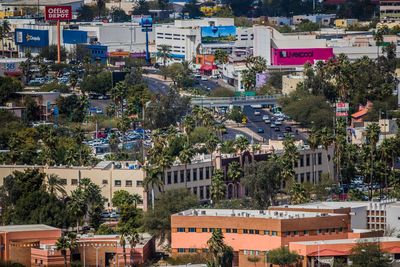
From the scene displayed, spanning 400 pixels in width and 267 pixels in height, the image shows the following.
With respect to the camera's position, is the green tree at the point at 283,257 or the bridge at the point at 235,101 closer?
the green tree at the point at 283,257

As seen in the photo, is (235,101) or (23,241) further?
(235,101)

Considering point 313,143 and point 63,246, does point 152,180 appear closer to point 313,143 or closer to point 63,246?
point 313,143

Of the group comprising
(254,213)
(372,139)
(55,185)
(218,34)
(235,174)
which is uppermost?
(372,139)

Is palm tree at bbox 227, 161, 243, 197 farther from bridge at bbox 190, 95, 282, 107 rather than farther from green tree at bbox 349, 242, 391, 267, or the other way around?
bridge at bbox 190, 95, 282, 107

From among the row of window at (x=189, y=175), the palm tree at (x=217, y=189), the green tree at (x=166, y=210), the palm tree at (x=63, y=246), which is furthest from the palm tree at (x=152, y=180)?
the palm tree at (x=63, y=246)

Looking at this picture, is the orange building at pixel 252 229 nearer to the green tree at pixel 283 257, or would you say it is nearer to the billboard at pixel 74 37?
the green tree at pixel 283 257

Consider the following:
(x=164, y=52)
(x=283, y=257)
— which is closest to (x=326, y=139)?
(x=283, y=257)

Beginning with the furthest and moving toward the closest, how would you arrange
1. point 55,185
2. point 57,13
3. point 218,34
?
point 57,13
point 218,34
point 55,185
